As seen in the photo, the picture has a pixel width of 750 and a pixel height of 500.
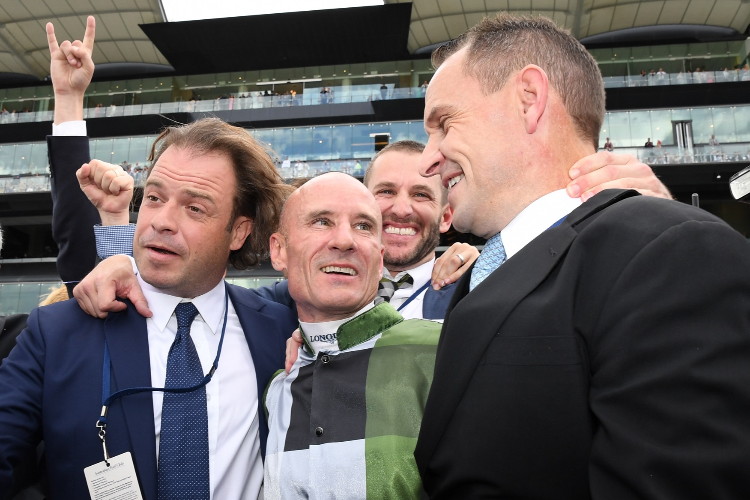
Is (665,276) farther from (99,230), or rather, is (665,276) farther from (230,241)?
(99,230)

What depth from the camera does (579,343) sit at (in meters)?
1.31

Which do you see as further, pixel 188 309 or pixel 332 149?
pixel 332 149

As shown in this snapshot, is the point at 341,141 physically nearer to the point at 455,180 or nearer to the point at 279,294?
the point at 279,294

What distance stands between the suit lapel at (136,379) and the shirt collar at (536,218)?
1463 mm

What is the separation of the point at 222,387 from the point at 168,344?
297 millimetres

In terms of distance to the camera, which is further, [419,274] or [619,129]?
[619,129]

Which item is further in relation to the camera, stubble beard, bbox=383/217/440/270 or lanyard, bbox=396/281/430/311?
stubble beard, bbox=383/217/440/270

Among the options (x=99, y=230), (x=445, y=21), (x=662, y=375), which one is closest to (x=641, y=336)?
(x=662, y=375)

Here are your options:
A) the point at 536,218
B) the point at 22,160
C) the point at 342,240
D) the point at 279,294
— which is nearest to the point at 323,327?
the point at 342,240

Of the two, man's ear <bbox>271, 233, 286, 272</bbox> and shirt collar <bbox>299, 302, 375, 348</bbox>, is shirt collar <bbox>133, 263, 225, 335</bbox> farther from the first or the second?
shirt collar <bbox>299, 302, 375, 348</bbox>

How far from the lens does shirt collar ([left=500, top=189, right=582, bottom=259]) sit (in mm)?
1727

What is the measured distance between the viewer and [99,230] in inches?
112

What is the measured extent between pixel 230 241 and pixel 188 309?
0.43m

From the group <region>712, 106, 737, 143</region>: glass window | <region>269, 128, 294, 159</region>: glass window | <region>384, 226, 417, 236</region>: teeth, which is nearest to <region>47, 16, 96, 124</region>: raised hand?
<region>384, 226, 417, 236</region>: teeth
